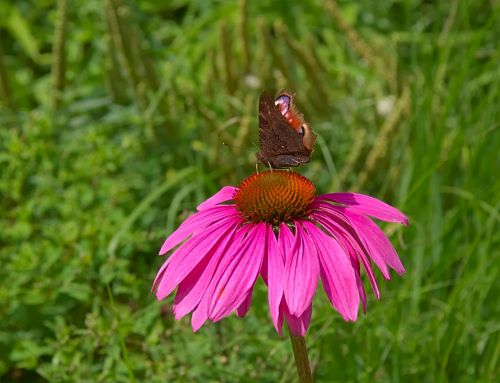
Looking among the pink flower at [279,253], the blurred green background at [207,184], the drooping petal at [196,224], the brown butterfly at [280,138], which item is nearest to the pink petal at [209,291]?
the pink flower at [279,253]

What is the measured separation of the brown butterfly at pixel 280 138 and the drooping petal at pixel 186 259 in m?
0.19

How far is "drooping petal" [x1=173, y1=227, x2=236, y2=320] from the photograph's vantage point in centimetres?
131

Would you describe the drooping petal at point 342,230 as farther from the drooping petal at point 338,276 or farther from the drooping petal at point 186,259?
the drooping petal at point 186,259

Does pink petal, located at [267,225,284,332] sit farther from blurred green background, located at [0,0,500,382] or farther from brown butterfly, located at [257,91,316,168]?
blurred green background, located at [0,0,500,382]

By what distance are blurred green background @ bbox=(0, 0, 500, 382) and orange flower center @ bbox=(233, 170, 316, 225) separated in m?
0.47

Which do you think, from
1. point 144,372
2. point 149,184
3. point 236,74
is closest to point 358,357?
point 144,372

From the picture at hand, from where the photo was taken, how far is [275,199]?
1423mm

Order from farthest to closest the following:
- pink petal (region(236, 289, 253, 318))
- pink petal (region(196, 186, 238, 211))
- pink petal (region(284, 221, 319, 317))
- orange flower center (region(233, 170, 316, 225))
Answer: pink petal (region(196, 186, 238, 211)) < orange flower center (region(233, 170, 316, 225)) < pink petal (region(236, 289, 253, 318)) < pink petal (region(284, 221, 319, 317))

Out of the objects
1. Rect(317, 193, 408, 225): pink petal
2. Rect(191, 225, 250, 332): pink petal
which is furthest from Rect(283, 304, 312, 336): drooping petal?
Rect(317, 193, 408, 225): pink petal

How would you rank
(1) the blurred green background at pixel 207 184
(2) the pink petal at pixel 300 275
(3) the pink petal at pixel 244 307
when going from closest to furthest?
1. (2) the pink petal at pixel 300 275
2. (3) the pink petal at pixel 244 307
3. (1) the blurred green background at pixel 207 184

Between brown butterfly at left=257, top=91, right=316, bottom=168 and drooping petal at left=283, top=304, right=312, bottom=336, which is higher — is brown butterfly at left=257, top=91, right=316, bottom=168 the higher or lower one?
the higher one

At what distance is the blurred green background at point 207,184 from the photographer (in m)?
2.04

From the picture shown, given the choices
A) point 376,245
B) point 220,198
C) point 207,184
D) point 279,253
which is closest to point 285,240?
point 279,253

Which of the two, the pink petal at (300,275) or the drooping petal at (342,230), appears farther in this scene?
the drooping petal at (342,230)
